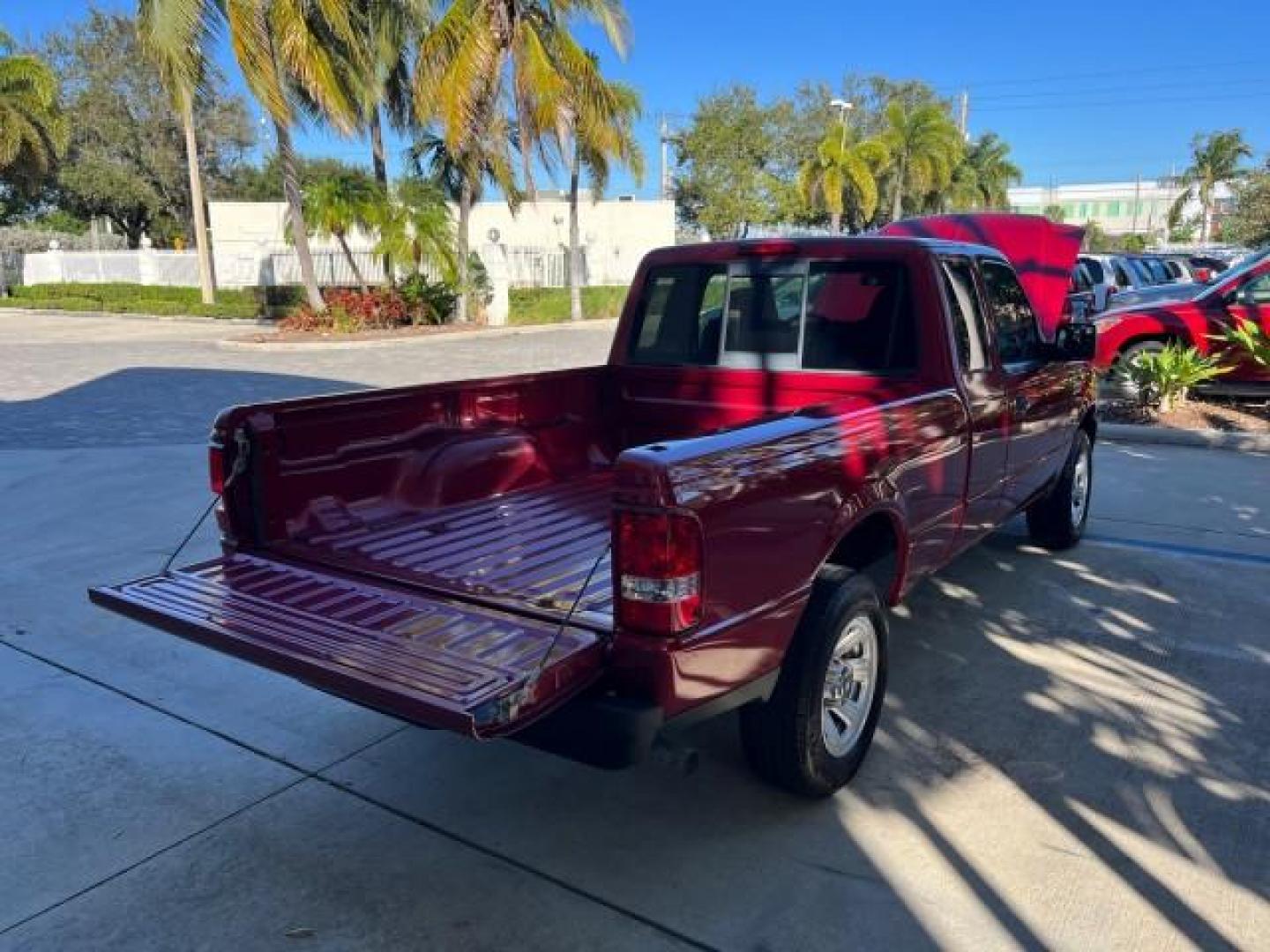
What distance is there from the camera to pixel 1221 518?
22.6ft

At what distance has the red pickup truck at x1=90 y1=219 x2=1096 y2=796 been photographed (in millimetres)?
2617

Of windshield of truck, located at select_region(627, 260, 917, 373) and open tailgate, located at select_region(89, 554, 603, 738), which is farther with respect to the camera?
windshield of truck, located at select_region(627, 260, 917, 373)

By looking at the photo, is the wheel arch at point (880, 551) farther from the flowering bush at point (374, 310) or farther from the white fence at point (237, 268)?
the white fence at point (237, 268)

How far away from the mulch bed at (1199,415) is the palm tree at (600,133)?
1507 cm

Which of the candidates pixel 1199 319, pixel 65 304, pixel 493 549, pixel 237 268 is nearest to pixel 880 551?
pixel 493 549

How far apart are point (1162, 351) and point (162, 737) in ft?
33.0

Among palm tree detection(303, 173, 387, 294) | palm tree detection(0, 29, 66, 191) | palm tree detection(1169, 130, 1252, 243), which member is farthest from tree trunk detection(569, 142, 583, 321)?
palm tree detection(1169, 130, 1252, 243)

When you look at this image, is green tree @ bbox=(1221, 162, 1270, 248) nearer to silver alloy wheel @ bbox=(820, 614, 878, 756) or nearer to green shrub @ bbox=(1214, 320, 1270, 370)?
green shrub @ bbox=(1214, 320, 1270, 370)

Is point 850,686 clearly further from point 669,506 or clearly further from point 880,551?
point 669,506

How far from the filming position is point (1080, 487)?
6352 millimetres

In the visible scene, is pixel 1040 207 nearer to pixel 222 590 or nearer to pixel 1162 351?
pixel 1162 351

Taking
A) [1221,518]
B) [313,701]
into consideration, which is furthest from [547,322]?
[313,701]

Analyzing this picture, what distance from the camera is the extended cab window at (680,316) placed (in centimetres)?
488

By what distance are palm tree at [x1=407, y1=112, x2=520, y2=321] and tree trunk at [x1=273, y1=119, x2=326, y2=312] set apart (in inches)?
130
